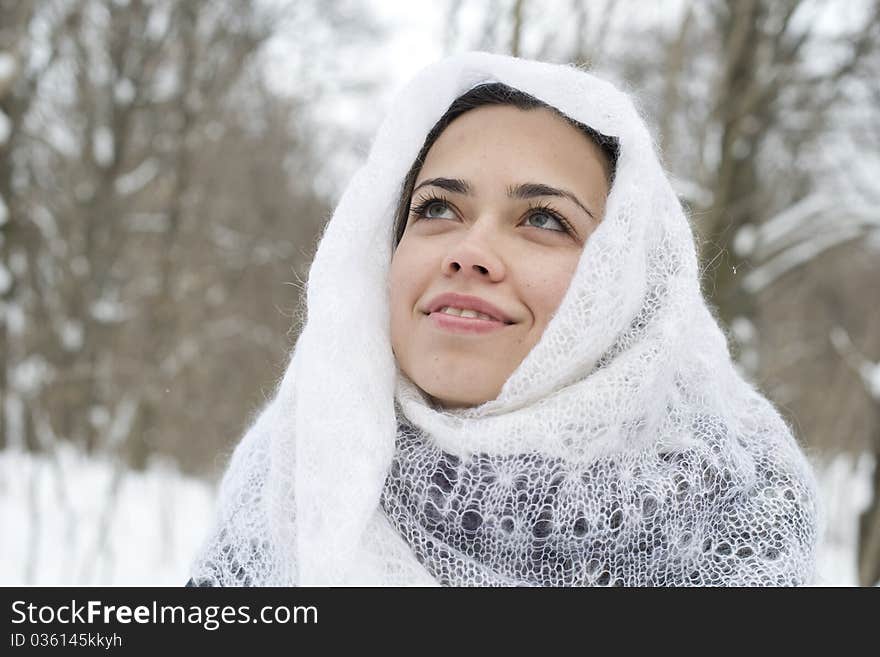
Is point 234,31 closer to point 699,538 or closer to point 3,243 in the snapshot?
point 3,243

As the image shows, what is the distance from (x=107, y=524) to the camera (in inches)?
138

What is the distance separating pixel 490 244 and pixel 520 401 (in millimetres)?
253

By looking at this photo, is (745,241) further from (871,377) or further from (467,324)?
(467,324)

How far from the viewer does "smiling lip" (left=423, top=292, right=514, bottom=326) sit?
137cm

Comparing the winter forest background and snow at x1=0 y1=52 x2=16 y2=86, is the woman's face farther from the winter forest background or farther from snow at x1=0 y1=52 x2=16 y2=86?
snow at x1=0 y1=52 x2=16 y2=86

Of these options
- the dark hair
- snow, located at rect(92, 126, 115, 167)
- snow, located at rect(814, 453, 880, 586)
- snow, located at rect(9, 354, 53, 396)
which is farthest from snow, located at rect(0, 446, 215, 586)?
snow, located at rect(814, 453, 880, 586)

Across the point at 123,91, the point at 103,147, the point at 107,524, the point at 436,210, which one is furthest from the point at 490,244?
the point at 103,147

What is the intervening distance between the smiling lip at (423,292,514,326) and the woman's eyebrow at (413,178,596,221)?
0.64 feet

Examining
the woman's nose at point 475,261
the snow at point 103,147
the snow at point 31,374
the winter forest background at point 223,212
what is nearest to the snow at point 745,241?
the winter forest background at point 223,212

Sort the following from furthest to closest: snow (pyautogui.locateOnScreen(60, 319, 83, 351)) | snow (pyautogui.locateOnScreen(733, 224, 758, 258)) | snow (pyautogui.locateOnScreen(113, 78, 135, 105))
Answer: snow (pyautogui.locateOnScreen(60, 319, 83, 351)) < snow (pyautogui.locateOnScreen(113, 78, 135, 105)) < snow (pyautogui.locateOnScreen(733, 224, 758, 258))

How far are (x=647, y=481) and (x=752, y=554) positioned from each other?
198mm

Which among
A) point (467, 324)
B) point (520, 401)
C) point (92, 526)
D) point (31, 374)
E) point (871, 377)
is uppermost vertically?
point (31, 374)
